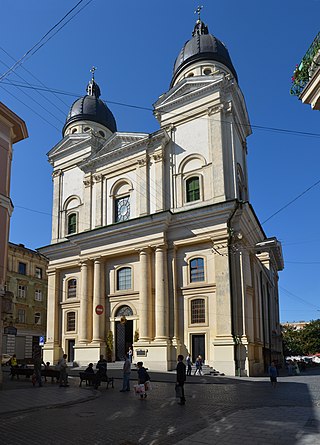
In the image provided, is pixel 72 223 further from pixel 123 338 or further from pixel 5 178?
pixel 5 178

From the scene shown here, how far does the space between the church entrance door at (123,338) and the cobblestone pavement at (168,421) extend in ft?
57.0

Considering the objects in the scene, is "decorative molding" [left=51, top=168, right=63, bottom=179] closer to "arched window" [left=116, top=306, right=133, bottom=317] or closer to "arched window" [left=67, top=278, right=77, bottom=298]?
"arched window" [left=67, top=278, right=77, bottom=298]

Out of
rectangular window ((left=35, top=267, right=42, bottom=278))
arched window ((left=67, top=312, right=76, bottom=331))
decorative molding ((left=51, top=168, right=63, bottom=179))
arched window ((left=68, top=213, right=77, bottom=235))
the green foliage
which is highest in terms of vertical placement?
decorative molding ((left=51, top=168, right=63, bottom=179))

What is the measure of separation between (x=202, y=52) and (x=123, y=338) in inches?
1084

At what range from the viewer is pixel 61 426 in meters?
9.77

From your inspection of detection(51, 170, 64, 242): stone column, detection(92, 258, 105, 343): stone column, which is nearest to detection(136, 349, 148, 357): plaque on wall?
detection(92, 258, 105, 343): stone column

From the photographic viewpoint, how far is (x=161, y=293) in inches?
1207

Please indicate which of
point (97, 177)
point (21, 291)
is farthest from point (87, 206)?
point (21, 291)

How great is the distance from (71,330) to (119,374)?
11.7 metres

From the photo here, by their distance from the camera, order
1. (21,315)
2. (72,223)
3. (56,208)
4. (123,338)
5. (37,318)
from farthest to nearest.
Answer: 1. (37,318)
2. (21,315)
3. (56,208)
4. (72,223)
5. (123,338)

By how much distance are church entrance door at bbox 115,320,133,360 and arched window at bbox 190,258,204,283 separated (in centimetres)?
641

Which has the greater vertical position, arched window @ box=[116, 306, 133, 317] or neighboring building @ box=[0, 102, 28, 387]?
neighboring building @ box=[0, 102, 28, 387]

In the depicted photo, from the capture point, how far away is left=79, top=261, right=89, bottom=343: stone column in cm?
3403

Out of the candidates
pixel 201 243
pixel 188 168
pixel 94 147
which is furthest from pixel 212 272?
pixel 94 147
